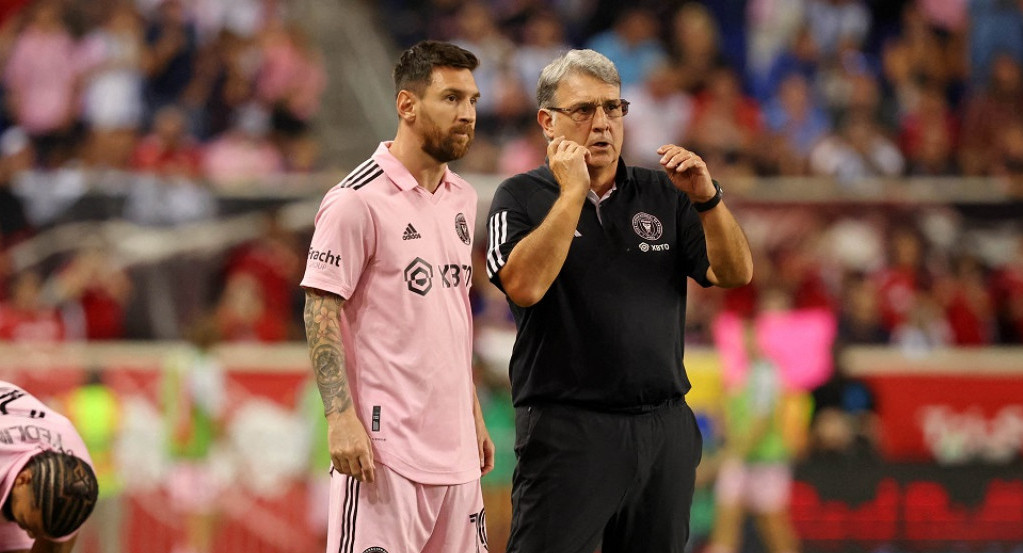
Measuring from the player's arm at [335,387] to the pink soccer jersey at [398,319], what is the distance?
8 cm

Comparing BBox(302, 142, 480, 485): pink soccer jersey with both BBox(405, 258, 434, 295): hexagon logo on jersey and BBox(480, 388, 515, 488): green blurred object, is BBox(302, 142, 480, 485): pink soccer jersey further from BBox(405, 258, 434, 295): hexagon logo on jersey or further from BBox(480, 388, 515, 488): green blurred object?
BBox(480, 388, 515, 488): green blurred object

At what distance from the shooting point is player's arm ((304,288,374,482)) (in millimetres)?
4762

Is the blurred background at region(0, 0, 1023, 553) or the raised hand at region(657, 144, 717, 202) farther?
the blurred background at region(0, 0, 1023, 553)

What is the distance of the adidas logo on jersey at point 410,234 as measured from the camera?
505 cm

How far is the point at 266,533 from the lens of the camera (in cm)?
1085

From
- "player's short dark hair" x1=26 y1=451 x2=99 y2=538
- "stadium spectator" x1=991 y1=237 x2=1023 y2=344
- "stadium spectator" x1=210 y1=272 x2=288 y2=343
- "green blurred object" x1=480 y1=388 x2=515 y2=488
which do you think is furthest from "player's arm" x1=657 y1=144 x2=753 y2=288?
"stadium spectator" x1=991 y1=237 x2=1023 y2=344

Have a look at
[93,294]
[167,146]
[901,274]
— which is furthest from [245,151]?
[901,274]

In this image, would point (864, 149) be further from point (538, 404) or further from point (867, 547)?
point (538, 404)

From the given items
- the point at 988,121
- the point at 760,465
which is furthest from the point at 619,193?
the point at 988,121

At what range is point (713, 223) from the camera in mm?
4957

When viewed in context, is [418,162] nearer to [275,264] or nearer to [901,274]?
[275,264]

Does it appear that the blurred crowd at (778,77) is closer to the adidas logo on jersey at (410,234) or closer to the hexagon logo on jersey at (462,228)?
the hexagon logo on jersey at (462,228)

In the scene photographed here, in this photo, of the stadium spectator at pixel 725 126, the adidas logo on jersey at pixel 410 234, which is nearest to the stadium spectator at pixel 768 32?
the stadium spectator at pixel 725 126

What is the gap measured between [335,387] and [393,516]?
19.9 inches
